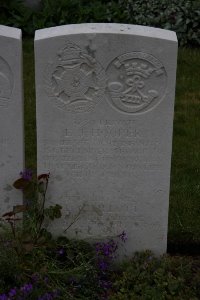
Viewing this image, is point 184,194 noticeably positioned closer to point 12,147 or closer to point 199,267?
point 199,267

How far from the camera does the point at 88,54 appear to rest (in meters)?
4.14

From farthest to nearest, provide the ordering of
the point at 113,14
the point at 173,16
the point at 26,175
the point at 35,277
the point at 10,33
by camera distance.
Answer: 1. the point at 113,14
2. the point at 173,16
3. the point at 26,175
4. the point at 10,33
5. the point at 35,277

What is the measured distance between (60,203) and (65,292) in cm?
63

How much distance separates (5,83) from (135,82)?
0.80 m

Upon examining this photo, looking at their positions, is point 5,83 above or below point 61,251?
above

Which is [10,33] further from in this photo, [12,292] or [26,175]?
[12,292]

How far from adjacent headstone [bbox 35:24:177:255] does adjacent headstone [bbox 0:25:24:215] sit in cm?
12

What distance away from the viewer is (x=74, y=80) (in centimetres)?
421

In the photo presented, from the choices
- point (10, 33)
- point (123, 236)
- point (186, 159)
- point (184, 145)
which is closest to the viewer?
point (10, 33)

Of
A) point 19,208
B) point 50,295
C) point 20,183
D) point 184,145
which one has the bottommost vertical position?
point 50,295

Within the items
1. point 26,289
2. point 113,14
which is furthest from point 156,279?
point 113,14

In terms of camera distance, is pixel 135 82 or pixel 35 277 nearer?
pixel 35 277

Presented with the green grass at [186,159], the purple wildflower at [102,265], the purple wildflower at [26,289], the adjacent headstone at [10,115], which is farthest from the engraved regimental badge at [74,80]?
the green grass at [186,159]

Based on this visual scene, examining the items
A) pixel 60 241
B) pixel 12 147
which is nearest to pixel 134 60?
pixel 12 147
